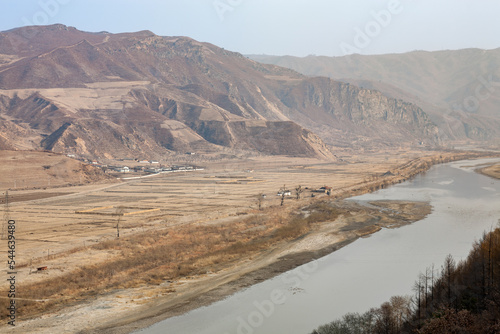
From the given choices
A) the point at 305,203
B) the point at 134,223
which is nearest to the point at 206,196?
the point at 305,203

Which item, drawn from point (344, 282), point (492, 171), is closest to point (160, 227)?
point (344, 282)

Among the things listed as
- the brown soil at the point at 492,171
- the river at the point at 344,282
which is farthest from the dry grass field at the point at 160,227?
the brown soil at the point at 492,171

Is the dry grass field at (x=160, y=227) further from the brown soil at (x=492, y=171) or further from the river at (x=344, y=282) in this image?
the brown soil at (x=492, y=171)

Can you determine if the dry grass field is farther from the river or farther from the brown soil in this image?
the brown soil

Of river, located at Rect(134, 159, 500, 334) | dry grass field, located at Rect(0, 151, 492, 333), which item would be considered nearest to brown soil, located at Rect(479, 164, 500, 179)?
dry grass field, located at Rect(0, 151, 492, 333)

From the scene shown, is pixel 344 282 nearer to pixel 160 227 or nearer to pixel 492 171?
pixel 160 227

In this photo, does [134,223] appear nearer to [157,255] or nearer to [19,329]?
[157,255]
